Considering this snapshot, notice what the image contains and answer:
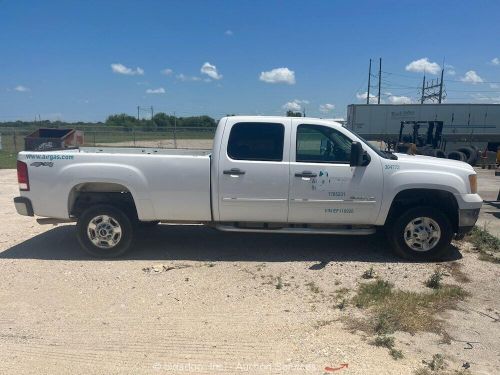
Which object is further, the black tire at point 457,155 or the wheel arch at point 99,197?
the black tire at point 457,155

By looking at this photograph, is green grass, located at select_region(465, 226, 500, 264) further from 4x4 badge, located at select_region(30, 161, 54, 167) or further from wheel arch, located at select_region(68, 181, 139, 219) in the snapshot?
4x4 badge, located at select_region(30, 161, 54, 167)

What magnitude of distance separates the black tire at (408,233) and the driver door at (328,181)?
37cm

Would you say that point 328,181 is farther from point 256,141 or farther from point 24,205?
point 24,205

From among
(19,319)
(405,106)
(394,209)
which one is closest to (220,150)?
(394,209)

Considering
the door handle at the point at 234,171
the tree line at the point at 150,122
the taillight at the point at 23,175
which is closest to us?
the door handle at the point at 234,171

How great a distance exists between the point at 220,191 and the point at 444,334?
123 inches

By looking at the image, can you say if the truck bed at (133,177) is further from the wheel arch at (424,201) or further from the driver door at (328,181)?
the wheel arch at (424,201)

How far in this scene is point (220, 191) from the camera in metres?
5.86

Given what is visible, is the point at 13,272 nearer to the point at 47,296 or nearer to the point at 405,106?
the point at 47,296

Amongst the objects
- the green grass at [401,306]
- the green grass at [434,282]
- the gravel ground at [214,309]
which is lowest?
the gravel ground at [214,309]

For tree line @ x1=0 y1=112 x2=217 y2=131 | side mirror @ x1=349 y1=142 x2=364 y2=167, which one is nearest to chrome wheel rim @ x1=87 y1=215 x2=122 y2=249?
side mirror @ x1=349 y1=142 x2=364 y2=167

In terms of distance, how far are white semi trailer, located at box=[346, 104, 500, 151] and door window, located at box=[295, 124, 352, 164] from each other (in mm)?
17878

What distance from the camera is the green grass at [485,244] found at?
6.24 metres

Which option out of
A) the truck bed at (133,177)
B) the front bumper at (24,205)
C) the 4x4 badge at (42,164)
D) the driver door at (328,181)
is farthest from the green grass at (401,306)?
the front bumper at (24,205)
